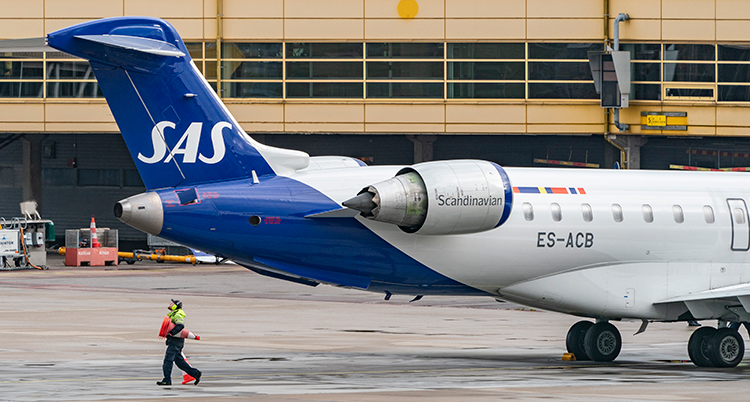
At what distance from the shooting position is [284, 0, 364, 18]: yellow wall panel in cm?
5544

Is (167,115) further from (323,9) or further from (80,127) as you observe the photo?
(80,127)

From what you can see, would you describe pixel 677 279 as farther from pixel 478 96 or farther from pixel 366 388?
pixel 478 96

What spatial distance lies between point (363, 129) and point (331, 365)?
34.9 m

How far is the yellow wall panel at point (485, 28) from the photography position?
55000mm

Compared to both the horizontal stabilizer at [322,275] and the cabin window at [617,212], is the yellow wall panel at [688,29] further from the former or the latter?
the horizontal stabilizer at [322,275]

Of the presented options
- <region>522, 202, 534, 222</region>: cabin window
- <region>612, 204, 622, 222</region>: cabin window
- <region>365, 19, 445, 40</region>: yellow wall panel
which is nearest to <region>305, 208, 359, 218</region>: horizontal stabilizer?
<region>522, 202, 534, 222</region>: cabin window

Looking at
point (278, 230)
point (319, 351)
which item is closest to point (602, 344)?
point (319, 351)

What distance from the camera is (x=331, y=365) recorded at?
2203 cm

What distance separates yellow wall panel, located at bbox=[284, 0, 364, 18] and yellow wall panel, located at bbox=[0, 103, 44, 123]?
1383 cm

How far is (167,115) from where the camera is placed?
20969mm

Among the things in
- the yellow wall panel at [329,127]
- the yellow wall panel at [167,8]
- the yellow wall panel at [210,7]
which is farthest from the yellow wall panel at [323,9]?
the yellow wall panel at [329,127]

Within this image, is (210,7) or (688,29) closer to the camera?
(688,29)

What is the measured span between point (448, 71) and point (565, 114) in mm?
6205

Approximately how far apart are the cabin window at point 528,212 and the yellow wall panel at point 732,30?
35.6 m
